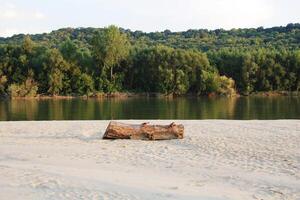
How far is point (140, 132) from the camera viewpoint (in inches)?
856

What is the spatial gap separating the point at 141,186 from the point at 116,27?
321 ft

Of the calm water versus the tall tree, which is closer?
the calm water

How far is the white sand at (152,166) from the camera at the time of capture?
11836 millimetres

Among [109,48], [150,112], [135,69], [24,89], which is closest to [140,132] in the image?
[150,112]

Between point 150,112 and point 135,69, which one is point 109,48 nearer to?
point 135,69

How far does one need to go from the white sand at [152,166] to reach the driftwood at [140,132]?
0.62m

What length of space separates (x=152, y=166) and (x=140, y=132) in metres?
6.32

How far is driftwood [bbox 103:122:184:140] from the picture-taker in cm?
2177

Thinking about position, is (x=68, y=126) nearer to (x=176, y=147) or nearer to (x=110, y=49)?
(x=176, y=147)

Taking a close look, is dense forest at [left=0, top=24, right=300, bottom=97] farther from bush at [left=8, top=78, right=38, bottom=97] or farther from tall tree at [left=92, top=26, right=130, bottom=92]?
bush at [left=8, top=78, right=38, bottom=97]

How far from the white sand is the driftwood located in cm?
62

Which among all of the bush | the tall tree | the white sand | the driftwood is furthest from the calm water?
the tall tree

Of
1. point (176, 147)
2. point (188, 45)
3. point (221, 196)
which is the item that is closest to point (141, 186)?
point (221, 196)

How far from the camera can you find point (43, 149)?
19234mm
